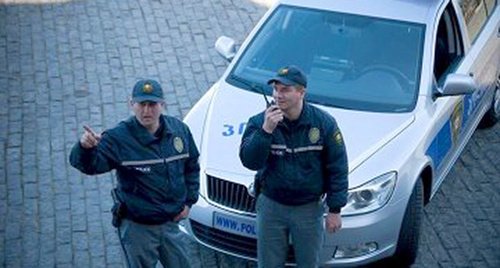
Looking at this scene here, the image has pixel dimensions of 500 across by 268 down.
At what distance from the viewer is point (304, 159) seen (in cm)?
573

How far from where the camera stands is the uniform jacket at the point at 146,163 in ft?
18.1

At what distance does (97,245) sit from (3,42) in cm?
421

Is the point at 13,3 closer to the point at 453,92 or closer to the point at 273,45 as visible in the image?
the point at 273,45

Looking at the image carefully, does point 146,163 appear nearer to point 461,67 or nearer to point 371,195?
point 371,195

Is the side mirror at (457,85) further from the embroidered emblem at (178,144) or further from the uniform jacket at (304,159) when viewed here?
the embroidered emblem at (178,144)

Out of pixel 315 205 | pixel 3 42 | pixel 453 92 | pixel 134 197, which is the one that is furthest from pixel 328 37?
pixel 3 42

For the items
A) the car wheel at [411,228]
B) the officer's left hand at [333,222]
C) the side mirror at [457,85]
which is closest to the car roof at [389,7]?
the side mirror at [457,85]

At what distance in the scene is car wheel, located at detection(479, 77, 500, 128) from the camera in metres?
8.99

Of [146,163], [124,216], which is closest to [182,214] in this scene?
[124,216]

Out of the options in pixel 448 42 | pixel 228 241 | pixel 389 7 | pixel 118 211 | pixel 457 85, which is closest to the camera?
pixel 118 211

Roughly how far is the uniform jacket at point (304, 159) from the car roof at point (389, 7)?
2128mm

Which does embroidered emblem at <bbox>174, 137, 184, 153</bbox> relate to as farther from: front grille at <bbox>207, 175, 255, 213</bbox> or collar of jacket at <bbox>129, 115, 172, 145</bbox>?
front grille at <bbox>207, 175, 255, 213</bbox>

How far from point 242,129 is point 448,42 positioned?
85.1 inches

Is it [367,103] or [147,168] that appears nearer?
[147,168]
